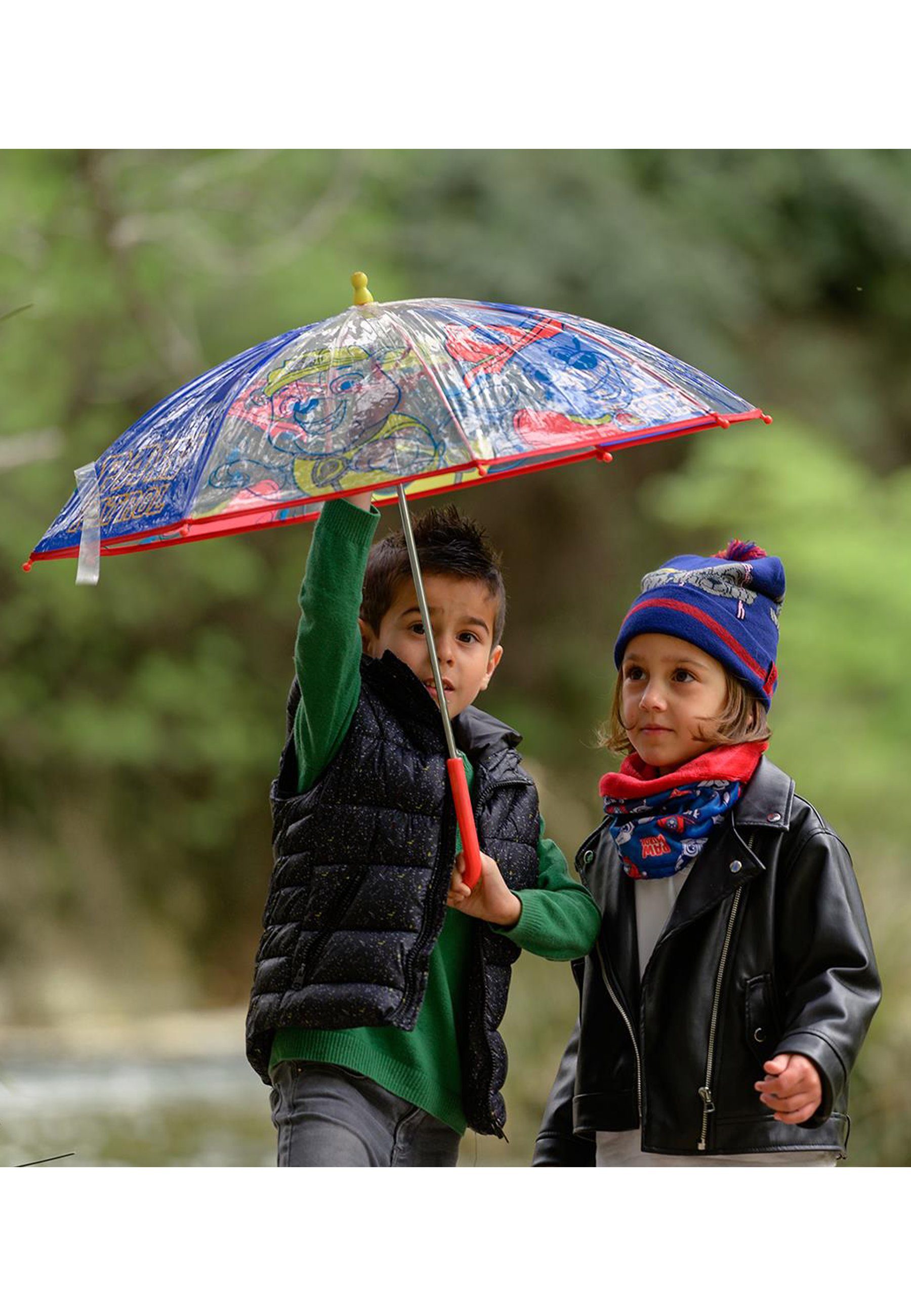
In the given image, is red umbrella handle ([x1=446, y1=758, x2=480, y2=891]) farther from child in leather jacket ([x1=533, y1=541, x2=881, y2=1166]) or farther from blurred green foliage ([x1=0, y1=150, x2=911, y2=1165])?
blurred green foliage ([x1=0, y1=150, x2=911, y2=1165])

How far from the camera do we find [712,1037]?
193cm

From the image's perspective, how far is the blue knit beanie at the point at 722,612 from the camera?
2.03m

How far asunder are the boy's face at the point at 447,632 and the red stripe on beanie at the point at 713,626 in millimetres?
249

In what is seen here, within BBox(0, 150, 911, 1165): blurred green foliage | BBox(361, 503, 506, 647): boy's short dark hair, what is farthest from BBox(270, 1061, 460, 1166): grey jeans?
BBox(0, 150, 911, 1165): blurred green foliage

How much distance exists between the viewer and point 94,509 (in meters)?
1.87

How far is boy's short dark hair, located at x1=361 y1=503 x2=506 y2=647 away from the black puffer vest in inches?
4.6

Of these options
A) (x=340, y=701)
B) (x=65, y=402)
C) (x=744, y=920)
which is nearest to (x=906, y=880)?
(x=744, y=920)

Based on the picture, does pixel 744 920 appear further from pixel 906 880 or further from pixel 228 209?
pixel 228 209

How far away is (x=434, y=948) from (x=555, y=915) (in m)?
0.17

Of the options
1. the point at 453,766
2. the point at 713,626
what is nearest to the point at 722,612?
the point at 713,626

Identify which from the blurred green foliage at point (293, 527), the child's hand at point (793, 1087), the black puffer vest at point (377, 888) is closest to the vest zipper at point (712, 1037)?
the child's hand at point (793, 1087)

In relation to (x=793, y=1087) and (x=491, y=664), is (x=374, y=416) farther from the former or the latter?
(x=793, y=1087)

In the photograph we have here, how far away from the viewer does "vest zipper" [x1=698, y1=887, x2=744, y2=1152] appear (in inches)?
75.4

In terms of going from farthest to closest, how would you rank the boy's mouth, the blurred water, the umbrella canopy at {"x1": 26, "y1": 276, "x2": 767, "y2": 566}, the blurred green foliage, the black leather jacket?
the blurred green foliage → the blurred water → the boy's mouth → the black leather jacket → the umbrella canopy at {"x1": 26, "y1": 276, "x2": 767, "y2": 566}
